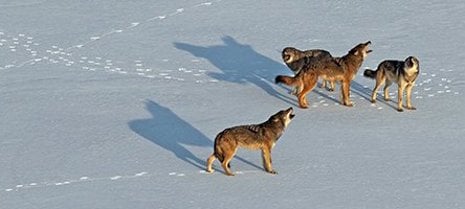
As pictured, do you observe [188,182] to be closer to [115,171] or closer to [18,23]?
[115,171]

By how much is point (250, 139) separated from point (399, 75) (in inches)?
111

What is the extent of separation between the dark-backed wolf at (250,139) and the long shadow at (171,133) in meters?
0.36

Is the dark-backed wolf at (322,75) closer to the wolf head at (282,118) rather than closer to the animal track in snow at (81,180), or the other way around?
the wolf head at (282,118)

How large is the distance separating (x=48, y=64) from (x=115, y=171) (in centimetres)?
447

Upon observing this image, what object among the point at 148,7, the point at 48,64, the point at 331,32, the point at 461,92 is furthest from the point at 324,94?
the point at 148,7

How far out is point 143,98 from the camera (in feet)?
47.4

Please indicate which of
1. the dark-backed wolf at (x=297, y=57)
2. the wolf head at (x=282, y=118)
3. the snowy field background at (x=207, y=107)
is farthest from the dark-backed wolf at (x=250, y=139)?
the dark-backed wolf at (x=297, y=57)

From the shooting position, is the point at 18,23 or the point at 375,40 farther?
the point at 18,23

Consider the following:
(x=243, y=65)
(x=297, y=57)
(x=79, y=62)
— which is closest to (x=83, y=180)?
(x=297, y=57)

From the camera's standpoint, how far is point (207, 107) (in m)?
14.0

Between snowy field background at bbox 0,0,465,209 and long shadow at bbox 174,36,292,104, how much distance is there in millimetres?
28

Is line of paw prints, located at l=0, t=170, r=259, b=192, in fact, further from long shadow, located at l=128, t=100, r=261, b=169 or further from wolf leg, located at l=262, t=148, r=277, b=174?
long shadow, located at l=128, t=100, r=261, b=169

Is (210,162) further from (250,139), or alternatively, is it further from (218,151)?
(250,139)

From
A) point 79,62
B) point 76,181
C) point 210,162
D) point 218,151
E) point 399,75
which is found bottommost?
point 79,62
